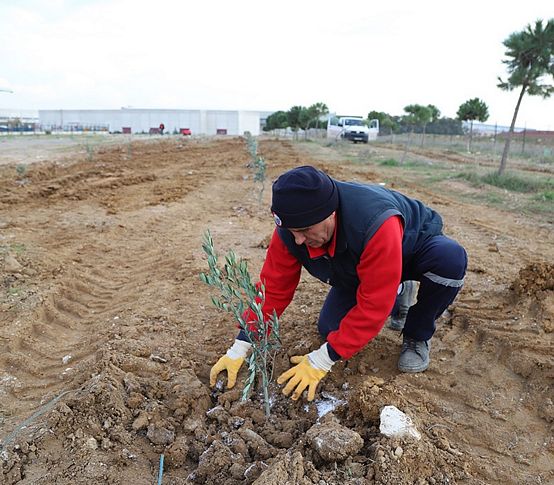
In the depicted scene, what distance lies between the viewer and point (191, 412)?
234 centimetres

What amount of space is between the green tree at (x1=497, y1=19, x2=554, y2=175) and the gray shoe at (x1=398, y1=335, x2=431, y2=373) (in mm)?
10067

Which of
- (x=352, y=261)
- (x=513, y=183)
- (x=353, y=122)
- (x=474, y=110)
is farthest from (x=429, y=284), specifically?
(x=353, y=122)

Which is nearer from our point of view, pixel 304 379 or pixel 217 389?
pixel 304 379

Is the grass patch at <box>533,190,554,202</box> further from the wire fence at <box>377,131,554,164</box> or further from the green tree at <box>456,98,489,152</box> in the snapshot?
the green tree at <box>456,98,489,152</box>

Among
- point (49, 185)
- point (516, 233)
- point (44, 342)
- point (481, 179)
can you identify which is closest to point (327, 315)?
point (44, 342)

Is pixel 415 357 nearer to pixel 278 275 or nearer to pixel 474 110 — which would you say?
pixel 278 275

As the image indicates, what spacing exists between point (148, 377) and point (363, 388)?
48.8 inches

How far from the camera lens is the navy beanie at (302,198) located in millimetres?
1916

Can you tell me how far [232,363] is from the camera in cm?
255

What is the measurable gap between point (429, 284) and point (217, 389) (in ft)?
4.46

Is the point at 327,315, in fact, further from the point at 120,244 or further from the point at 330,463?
the point at 120,244

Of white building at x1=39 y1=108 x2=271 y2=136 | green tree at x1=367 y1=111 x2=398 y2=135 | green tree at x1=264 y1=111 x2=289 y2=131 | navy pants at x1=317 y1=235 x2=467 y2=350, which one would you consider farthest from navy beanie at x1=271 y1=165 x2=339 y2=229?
white building at x1=39 y1=108 x2=271 y2=136

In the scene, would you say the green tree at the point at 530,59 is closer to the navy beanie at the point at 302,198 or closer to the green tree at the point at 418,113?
the green tree at the point at 418,113

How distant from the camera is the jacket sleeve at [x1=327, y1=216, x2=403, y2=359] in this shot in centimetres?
207
